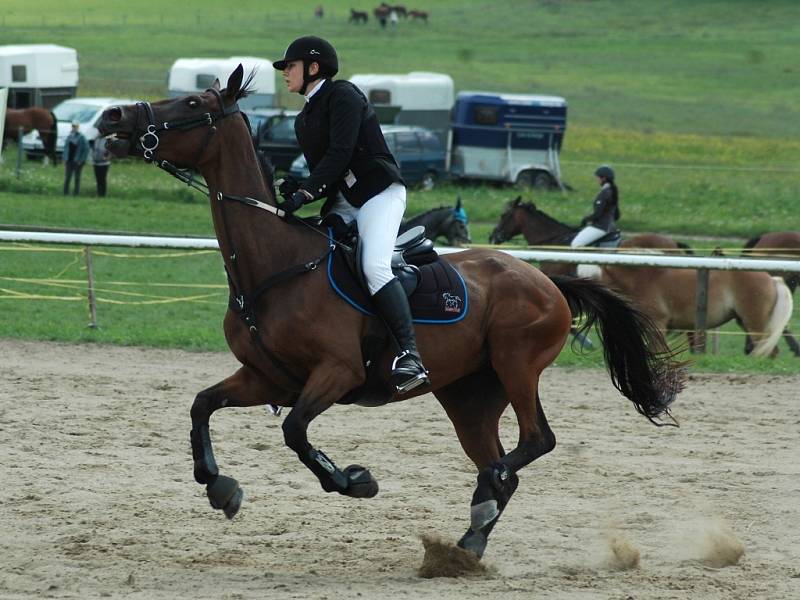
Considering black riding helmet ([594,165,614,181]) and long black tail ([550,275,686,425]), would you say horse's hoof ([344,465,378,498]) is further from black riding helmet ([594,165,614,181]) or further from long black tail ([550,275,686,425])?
black riding helmet ([594,165,614,181])

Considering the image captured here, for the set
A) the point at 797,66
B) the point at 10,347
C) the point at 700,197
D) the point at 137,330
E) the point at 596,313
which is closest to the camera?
the point at 596,313

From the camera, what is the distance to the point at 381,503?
761 cm

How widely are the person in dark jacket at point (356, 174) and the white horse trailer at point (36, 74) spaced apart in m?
31.3

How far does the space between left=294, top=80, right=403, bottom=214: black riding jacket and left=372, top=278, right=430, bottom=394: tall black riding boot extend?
1.90ft

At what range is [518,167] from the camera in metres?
33.0

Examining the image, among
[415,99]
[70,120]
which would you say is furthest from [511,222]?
[70,120]

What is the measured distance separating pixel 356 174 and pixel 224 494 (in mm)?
1800

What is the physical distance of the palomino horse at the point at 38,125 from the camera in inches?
1224

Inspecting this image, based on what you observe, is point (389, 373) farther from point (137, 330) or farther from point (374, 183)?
point (137, 330)

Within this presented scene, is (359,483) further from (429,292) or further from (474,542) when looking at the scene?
(429,292)

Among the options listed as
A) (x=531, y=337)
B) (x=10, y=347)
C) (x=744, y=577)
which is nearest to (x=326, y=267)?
(x=531, y=337)

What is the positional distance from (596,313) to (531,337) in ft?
2.42

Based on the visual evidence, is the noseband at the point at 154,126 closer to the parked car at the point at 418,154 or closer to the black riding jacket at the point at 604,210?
the black riding jacket at the point at 604,210

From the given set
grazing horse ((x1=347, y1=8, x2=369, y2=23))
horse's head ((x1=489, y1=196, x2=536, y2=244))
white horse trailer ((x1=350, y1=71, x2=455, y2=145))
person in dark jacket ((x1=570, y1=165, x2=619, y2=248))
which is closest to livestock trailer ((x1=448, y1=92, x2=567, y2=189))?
white horse trailer ((x1=350, y1=71, x2=455, y2=145))
